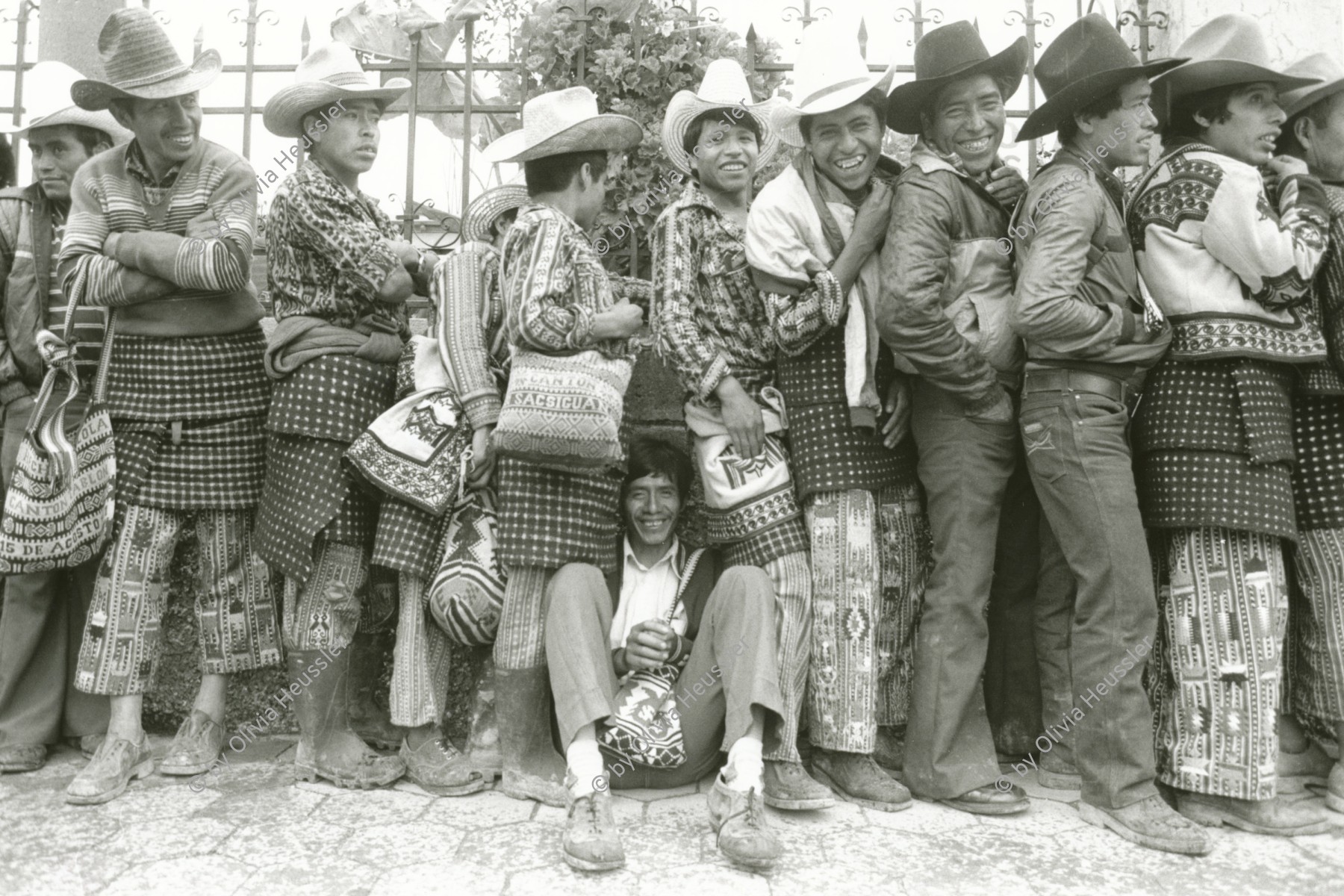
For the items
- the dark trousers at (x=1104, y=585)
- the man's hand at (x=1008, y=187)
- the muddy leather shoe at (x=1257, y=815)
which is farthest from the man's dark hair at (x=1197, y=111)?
the muddy leather shoe at (x=1257, y=815)

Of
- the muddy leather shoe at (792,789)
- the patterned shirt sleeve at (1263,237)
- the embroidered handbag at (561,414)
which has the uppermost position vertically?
the patterned shirt sleeve at (1263,237)

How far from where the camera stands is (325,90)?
3.85 metres

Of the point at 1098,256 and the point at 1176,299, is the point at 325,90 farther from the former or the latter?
the point at 1176,299

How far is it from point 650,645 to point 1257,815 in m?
1.93

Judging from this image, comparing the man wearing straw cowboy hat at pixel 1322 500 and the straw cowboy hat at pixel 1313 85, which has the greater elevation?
the straw cowboy hat at pixel 1313 85

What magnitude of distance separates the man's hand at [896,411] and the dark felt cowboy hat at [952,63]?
3.11 feet

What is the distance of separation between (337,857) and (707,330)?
1.99 meters

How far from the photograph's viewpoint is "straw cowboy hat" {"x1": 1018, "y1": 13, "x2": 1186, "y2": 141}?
3518 millimetres

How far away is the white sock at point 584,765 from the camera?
10.8 feet

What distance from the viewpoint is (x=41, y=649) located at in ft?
13.4

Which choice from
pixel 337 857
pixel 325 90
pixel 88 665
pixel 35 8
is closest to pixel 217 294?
pixel 325 90

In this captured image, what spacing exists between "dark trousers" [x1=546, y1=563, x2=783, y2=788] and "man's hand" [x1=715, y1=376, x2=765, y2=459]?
402 millimetres

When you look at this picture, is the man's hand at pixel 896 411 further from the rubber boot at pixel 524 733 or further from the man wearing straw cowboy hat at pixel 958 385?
the rubber boot at pixel 524 733

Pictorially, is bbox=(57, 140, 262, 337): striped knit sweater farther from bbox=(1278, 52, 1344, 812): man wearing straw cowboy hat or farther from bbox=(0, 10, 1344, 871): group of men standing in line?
bbox=(1278, 52, 1344, 812): man wearing straw cowboy hat
